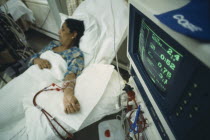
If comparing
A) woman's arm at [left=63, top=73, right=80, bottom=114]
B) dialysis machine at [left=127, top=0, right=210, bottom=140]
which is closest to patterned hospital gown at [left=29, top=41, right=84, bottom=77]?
woman's arm at [left=63, top=73, right=80, bottom=114]

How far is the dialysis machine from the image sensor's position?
316mm

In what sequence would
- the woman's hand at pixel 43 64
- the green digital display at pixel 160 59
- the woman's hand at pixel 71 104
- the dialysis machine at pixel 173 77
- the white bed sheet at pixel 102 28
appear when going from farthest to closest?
1. the woman's hand at pixel 43 64
2. the white bed sheet at pixel 102 28
3. the woman's hand at pixel 71 104
4. the green digital display at pixel 160 59
5. the dialysis machine at pixel 173 77

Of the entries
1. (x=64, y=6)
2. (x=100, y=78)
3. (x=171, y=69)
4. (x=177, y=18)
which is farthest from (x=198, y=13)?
(x=64, y=6)

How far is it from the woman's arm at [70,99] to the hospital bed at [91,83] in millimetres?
42

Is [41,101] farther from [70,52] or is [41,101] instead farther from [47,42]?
[47,42]

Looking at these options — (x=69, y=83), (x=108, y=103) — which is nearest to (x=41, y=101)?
(x=69, y=83)

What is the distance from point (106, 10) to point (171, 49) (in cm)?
104

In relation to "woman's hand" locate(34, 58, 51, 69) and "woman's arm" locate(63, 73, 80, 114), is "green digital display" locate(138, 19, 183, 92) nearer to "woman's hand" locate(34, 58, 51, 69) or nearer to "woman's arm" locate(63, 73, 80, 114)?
"woman's arm" locate(63, 73, 80, 114)

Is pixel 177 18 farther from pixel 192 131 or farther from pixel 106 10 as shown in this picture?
pixel 106 10

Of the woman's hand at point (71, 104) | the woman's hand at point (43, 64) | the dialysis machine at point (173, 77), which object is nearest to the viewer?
the dialysis machine at point (173, 77)

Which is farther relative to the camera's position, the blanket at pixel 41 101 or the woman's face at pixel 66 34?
the woman's face at pixel 66 34

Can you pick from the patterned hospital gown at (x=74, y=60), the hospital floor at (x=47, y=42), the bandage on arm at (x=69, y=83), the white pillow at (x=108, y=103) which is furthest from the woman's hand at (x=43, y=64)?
the hospital floor at (x=47, y=42)

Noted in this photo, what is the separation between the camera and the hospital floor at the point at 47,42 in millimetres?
1375

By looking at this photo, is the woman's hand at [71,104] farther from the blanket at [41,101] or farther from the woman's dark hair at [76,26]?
the woman's dark hair at [76,26]
